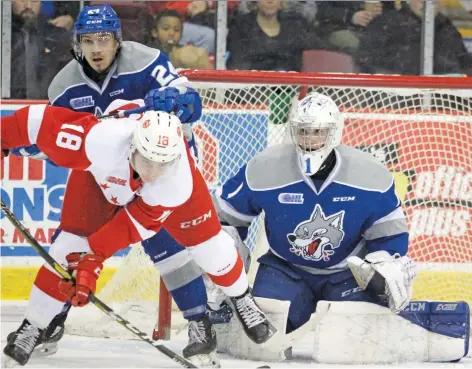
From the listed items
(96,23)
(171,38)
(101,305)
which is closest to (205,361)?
(101,305)

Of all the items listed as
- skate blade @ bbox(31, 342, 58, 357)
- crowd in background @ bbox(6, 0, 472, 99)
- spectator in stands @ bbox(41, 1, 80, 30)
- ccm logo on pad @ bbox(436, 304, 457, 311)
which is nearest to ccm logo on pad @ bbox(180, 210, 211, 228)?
skate blade @ bbox(31, 342, 58, 357)

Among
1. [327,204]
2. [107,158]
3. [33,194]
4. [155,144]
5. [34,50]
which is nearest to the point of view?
[155,144]

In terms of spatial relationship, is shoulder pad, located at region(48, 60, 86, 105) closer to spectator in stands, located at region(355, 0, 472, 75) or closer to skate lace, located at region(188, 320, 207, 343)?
skate lace, located at region(188, 320, 207, 343)

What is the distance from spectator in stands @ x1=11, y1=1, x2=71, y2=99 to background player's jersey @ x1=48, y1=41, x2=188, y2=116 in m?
1.20

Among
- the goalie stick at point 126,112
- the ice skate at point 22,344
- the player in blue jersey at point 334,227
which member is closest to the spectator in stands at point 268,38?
the player in blue jersey at point 334,227

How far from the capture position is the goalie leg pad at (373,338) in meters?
3.78

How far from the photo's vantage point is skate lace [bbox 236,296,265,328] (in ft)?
12.0

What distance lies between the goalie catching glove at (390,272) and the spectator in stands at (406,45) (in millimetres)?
1578

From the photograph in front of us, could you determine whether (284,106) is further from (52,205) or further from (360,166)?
(52,205)

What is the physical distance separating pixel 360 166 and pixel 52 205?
152cm

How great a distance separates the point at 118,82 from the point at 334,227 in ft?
2.66

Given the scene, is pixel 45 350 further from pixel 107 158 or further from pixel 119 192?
pixel 107 158

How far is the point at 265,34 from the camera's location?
17.0 ft

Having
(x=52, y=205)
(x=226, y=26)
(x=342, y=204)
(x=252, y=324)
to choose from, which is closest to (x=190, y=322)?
(x=252, y=324)
